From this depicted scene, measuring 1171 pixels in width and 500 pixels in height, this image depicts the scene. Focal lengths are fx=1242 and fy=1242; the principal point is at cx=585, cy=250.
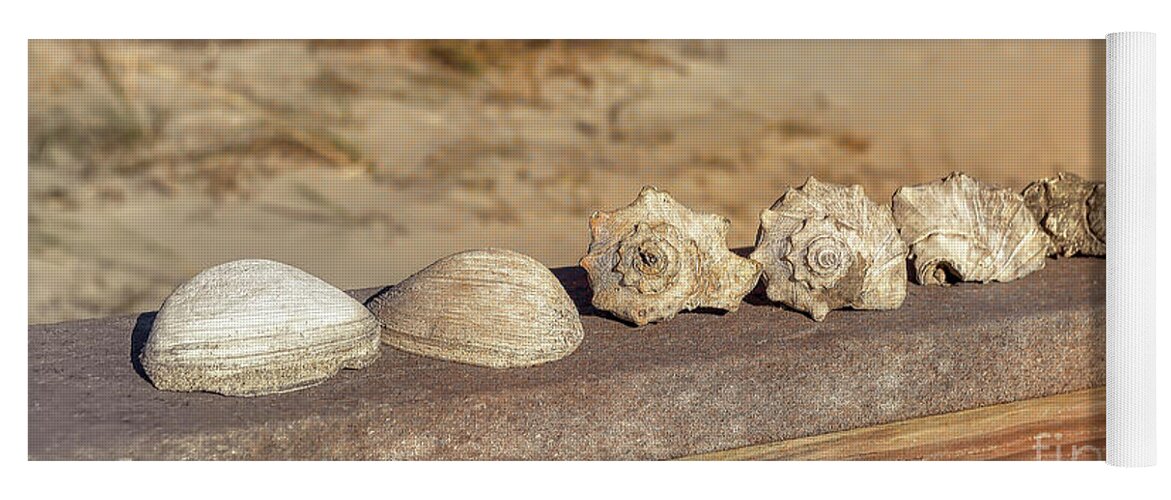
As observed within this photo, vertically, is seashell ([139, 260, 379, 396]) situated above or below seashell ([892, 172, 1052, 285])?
below

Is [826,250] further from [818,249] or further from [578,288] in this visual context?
[578,288]

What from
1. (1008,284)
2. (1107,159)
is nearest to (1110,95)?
(1107,159)

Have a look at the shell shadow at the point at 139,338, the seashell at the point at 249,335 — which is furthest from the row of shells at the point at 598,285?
the shell shadow at the point at 139,338

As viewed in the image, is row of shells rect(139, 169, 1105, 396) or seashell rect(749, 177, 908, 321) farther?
seashell rect(749, 177, 908, 321)

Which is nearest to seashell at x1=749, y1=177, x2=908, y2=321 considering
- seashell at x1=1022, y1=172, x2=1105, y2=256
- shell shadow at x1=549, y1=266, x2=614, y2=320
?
shell shadow at x1=549, y1=266, x2=614, y2=320

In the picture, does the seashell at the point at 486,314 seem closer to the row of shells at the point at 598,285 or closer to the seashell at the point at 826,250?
the row of shells at the point at 598,285

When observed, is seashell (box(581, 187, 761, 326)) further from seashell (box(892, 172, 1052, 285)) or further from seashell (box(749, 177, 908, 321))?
seashell (box(892, 172, 1052, 285))
